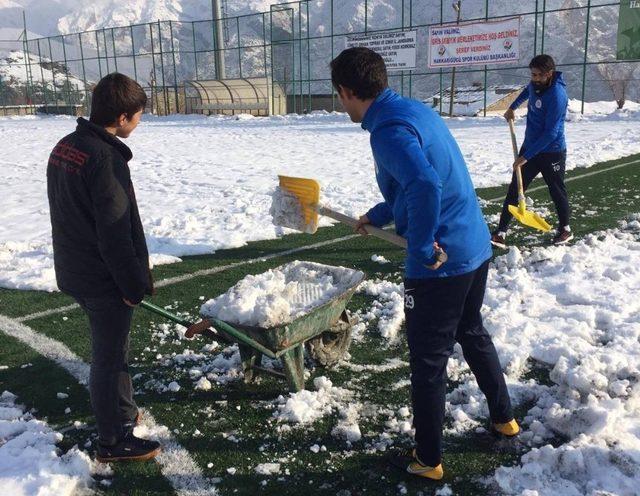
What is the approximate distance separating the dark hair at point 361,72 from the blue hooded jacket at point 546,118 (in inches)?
156

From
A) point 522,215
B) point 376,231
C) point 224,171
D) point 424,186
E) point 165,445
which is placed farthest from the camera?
point 224,171

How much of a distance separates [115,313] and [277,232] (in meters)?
4.57

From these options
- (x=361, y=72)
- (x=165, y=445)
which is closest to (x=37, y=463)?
(x=165, y=445)

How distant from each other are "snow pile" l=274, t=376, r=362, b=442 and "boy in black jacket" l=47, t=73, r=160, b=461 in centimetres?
81

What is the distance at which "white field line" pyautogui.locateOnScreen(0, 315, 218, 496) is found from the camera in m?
2.75

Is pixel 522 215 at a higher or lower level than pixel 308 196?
lower

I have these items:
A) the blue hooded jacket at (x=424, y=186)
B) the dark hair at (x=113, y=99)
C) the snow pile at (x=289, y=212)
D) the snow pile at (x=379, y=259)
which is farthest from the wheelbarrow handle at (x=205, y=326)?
the snow pile at (x=379, y=259)

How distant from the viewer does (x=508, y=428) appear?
2.93 meters

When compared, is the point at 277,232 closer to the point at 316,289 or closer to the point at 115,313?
the point at 316,289

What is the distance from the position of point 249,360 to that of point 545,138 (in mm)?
3853

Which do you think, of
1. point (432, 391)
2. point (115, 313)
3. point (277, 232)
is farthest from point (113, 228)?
point (277, 232)

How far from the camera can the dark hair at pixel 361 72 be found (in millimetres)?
2395

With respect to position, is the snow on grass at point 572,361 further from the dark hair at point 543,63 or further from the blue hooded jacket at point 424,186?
the dark hair at point 543,63

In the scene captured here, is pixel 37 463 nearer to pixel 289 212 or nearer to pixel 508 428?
pixel 289 212
